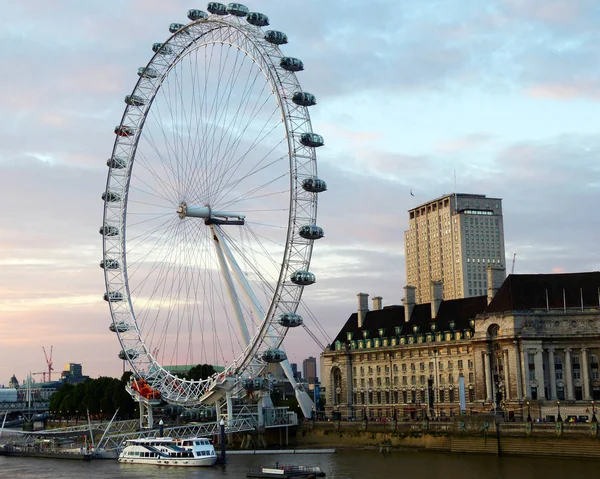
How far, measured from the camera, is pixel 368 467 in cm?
6775

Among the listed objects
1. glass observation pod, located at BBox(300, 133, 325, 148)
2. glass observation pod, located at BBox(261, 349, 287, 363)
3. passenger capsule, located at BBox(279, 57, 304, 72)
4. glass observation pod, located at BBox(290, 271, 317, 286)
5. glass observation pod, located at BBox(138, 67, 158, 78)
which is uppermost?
glass observation pod, located at BBox(138, 67, 158, 78)

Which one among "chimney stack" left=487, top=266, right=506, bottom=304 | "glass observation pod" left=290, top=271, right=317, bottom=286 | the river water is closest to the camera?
the river water

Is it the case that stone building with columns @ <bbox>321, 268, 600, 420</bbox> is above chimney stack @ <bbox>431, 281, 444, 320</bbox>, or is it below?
below

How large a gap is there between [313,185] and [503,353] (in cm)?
3199

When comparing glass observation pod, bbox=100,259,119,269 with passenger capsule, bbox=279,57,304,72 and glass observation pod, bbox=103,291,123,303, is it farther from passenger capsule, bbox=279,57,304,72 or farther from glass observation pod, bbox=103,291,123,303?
passenger capsule, bbox=279,57,304,72

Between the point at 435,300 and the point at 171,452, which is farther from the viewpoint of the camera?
the point at 435,300

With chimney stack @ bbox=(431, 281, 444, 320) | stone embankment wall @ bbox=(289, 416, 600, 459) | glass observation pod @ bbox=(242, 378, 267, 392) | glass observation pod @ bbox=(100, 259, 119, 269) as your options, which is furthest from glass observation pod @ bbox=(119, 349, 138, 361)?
chimney stack @ bbox=(431, 281, 444, 320)

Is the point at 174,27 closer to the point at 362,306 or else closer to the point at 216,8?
the point at 216,8

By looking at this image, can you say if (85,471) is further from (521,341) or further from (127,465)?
(521,341)

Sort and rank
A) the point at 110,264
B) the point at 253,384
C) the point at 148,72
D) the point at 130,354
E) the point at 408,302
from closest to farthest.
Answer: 1. the point at 253,384
2. the point at 148,72
3. the point at 110,264
4. the point at 130,354
5. the point at 408,302

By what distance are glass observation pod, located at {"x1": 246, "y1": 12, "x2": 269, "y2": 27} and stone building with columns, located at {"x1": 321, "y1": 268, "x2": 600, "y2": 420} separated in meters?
39.2

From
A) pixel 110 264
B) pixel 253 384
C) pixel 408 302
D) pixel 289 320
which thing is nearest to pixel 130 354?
pixel 110 264

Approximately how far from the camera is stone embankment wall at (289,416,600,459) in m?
69.9

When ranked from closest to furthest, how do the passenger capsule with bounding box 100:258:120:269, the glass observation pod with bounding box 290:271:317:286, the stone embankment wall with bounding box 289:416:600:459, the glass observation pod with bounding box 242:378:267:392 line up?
1. the stone embankment wall with bounding box 289:416:600:459
2. the glass observation pod with bounding box 290:271:317:286
3. the glass observation pod with bounding box 242:378:267:392
4. the passenger capsule with bounding box 100:258:120:269
